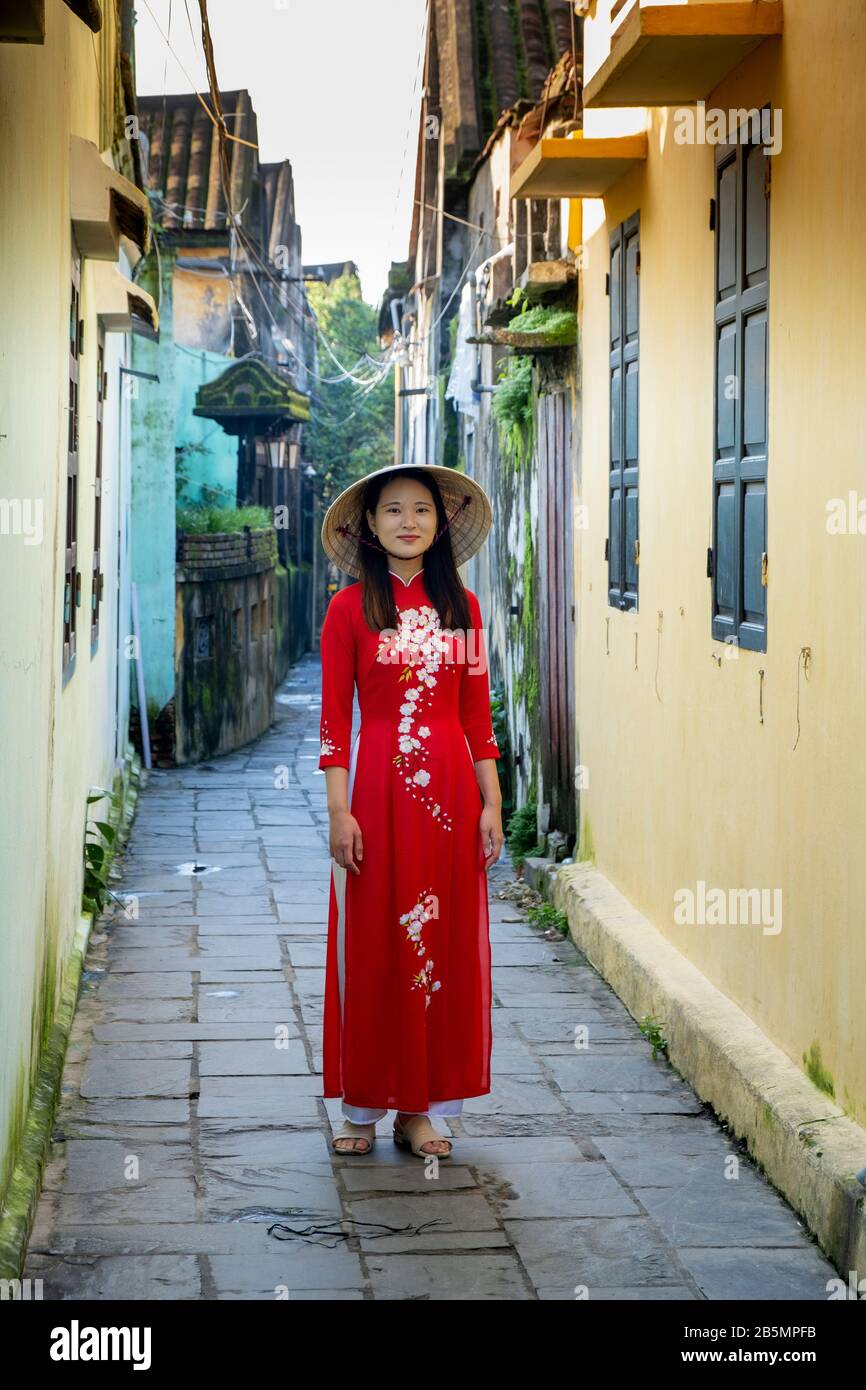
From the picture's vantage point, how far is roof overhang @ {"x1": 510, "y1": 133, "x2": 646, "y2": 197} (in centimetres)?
729

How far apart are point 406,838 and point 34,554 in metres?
1.38

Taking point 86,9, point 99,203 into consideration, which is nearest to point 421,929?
point 86,9

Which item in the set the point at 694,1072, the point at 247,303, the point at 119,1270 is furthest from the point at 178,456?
the point at 119,1270

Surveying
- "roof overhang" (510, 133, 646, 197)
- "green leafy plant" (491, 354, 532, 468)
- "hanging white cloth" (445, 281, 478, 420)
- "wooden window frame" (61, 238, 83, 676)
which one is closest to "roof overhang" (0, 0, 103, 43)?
"wooden window frame" (61, 238, 83, 676)

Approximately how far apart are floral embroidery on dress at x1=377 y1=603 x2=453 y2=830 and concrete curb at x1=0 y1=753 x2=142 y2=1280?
4.88 feet

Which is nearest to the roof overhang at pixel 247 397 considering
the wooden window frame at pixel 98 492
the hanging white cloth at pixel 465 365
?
the hanging white cloth at pixel 465 365

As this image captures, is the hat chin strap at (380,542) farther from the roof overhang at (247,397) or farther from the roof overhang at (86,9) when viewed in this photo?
the roof overhang at (247,397)

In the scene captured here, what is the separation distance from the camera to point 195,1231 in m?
4.44

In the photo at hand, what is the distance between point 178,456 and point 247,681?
3.43 metres

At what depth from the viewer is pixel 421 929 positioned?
4984 mm

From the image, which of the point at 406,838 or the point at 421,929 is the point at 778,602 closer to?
the point at 406,838

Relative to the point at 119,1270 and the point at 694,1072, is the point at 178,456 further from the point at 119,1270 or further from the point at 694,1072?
the point at 119,1270

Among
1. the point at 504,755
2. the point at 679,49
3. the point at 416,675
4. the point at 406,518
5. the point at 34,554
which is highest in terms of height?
the point at 679,49

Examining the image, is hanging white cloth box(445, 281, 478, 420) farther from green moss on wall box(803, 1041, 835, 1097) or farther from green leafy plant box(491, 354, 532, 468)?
green moss on wall box(803, 1041, 835, 1097)
